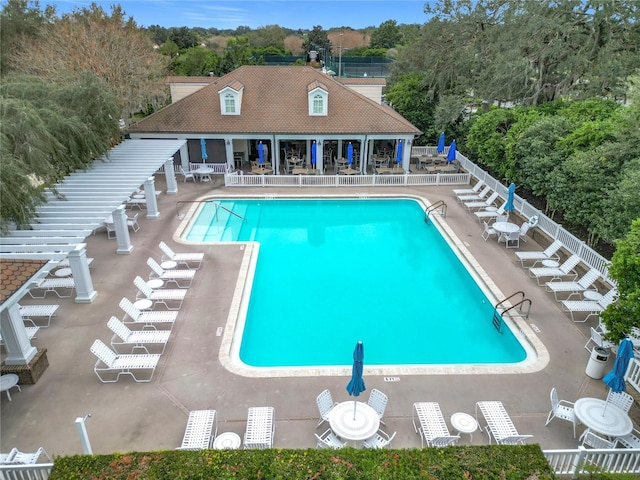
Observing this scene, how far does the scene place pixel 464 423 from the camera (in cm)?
865

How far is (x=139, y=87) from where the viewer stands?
28.2 metres

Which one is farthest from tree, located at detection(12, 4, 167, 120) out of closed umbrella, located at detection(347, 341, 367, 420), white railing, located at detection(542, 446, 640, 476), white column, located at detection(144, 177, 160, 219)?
white railing, located at detection(542, 446, 640, 476)

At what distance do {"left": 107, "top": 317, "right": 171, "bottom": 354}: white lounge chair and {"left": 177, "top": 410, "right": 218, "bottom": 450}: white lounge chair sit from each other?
288 centimetres

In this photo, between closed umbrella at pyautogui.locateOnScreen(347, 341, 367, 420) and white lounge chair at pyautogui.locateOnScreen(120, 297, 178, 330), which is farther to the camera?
white lounge chair at pyautogui.locateOnScreen(120, 297, 178, 330)

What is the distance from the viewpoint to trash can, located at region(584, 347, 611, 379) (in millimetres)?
10172

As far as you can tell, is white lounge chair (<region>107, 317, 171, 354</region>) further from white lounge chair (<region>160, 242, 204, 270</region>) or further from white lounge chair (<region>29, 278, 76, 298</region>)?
white lounge chair (<region>160, 242, 204, 270</region>)

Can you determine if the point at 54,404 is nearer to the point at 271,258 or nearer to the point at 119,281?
the point at 119,281

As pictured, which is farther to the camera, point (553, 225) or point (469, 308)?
point (553, 225)

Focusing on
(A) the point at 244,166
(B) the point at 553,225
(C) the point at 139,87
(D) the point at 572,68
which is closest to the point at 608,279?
(B) the point at 553,225

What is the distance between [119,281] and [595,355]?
13973 mm

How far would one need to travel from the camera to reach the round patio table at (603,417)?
8227mm

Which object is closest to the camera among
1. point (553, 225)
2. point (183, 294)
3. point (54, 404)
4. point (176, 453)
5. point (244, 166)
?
point (176, 453)

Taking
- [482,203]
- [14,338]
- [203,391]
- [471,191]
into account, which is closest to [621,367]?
[203,391]

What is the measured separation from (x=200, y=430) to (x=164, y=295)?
5.60 m
